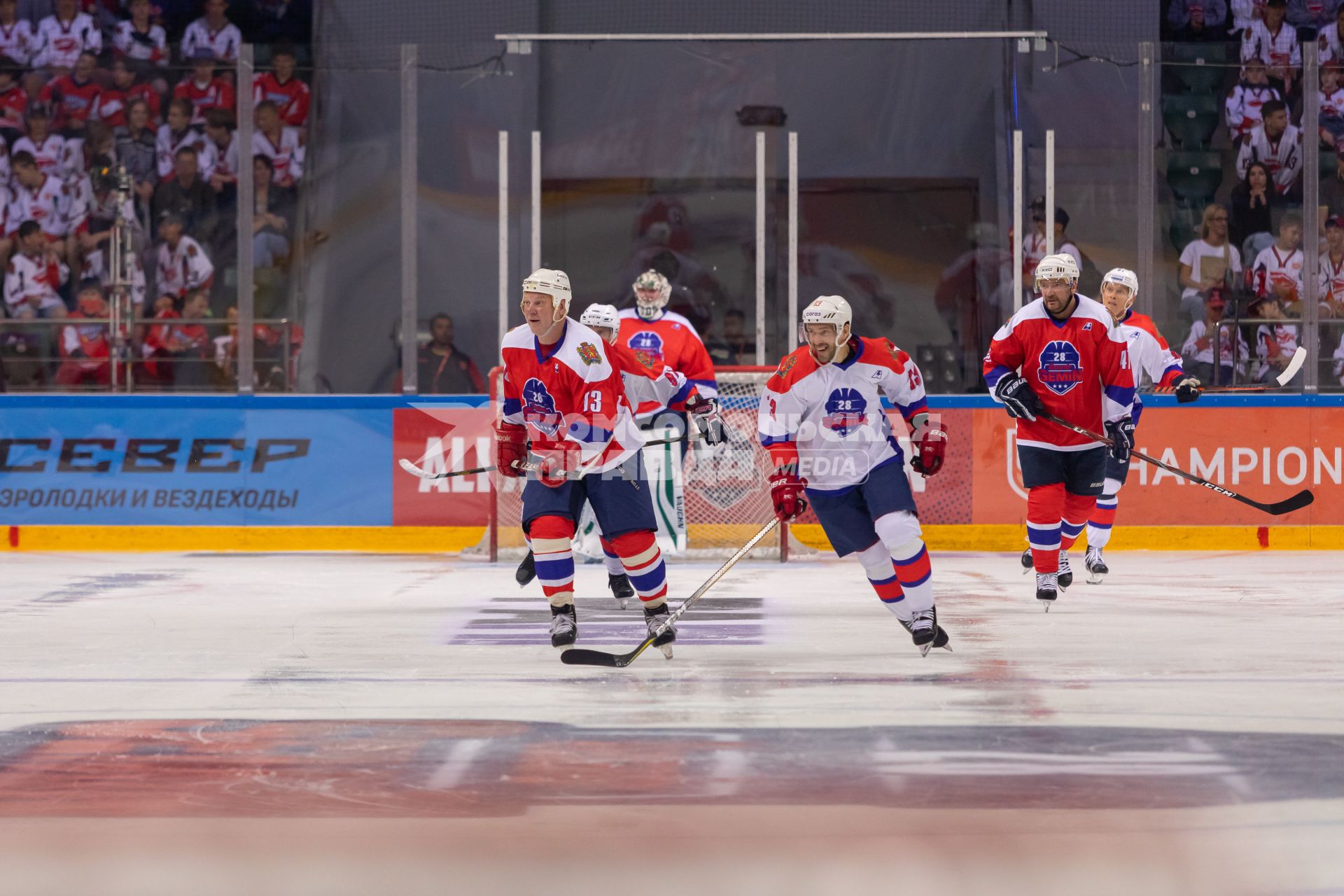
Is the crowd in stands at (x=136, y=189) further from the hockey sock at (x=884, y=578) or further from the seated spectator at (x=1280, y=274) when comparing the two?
the seated spectator at (x=1280, y=274)

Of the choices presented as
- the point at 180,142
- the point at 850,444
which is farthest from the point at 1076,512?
the point at 180,142

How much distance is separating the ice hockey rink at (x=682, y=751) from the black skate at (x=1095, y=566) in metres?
0.55

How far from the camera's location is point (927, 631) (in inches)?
189

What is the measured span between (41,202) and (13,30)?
54.2 inches

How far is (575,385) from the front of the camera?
480cm

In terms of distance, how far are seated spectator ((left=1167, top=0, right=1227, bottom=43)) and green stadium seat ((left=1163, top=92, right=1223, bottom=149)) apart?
1.24 m

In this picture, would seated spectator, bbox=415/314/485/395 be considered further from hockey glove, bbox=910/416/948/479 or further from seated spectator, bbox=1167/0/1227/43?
seated spectator, bbox=1167/0/1227/43

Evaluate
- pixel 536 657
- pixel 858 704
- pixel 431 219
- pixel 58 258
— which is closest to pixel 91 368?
pixel 58 258

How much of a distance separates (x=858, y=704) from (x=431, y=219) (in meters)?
5.57

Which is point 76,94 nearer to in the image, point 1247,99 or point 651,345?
point 651,345

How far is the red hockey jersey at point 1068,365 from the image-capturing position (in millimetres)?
6164

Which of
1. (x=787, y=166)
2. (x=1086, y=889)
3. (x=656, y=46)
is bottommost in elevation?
(x=1086, y=889)

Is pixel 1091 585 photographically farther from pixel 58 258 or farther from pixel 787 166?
pixel 58 258

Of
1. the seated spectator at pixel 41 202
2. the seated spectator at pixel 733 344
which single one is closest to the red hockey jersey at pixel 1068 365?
the seated spectator at pixel 733 344
